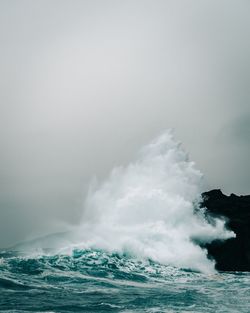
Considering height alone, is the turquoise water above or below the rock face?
below

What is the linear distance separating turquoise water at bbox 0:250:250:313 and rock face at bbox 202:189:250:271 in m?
7.22

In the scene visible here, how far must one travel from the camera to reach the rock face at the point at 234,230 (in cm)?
3591

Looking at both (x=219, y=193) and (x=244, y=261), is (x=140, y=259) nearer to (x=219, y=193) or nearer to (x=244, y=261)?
(x=244, y=261)

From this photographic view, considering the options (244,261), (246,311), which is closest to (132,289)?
(246,311)

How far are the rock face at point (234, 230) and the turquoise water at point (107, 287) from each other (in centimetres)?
722

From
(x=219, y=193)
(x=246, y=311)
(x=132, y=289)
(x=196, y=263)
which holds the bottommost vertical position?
(x=246, y=311)

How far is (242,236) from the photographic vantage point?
125 ft

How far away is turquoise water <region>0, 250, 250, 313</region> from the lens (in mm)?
15516

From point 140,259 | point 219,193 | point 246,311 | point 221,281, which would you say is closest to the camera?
point 246,311

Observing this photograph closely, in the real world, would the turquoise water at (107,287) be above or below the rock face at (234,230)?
below

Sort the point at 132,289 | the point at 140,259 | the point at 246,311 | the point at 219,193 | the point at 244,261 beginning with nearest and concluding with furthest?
the point at 246,311
the point at 132,289
the point at 140,259
the point at 244,261
the point at 219,193

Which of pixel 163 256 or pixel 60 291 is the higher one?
pixel 163 256

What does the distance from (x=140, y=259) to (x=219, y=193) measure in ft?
62.9

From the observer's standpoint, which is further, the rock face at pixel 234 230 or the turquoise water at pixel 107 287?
the rock face at pixel 234 230
